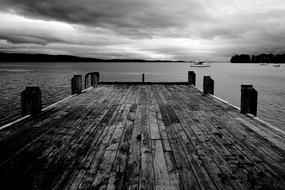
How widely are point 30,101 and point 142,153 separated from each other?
4.31 metres

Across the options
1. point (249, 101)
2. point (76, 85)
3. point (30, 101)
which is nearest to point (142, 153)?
point (30, 101)

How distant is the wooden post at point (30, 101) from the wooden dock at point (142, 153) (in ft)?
1.20

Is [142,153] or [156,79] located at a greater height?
[156,79]

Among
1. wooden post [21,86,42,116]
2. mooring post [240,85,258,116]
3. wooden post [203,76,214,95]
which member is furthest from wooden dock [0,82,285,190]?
wooden post [203,76,214,95]

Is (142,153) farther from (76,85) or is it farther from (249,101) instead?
(76,85)

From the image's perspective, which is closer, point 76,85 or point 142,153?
point 142,153

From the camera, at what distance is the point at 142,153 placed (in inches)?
143

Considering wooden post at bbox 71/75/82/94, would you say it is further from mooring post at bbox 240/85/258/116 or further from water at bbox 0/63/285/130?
mooring post at bbox 240/85/258/116

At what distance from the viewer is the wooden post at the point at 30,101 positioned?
618 centimetres

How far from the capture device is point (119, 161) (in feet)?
10.9

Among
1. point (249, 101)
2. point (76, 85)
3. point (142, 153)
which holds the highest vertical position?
point (76, 85)

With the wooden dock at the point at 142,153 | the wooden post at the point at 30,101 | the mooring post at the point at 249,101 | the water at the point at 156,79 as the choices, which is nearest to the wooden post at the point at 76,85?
the wooden post at the point at 30,101

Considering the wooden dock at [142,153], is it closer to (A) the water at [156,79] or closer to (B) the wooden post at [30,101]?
(B) the wooden post at [30,101]

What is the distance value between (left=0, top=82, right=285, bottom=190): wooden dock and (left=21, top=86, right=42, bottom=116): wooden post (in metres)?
0.36
